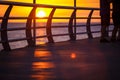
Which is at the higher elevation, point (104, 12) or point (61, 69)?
point (104, 12)

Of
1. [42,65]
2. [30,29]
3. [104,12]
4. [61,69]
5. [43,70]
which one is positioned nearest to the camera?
[43,70]

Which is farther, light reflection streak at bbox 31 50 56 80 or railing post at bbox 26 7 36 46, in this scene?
railing post at bbox 26 7 36 46

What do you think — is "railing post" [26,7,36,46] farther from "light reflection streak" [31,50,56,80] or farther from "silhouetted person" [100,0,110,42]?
"light reflection streak" [31,50,56,80]

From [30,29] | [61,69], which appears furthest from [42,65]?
[30,29]

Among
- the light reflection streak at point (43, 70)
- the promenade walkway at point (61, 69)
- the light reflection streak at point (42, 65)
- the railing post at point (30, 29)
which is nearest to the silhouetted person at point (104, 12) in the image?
the railing post at point (30, 29)

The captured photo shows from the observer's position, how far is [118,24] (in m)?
14.8


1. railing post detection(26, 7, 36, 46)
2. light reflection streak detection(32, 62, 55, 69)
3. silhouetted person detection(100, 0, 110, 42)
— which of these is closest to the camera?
light reflection streak detection(32, 62, 55, 69)

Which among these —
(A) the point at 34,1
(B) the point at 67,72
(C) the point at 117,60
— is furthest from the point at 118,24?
(B) the point at 67,72

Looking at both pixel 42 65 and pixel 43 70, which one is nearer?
pixel 43 70

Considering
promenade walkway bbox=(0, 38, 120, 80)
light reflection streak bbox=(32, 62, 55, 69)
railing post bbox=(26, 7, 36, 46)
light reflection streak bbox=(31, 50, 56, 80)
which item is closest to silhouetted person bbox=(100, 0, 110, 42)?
railing post bbox=(26, 7, 36, 46)

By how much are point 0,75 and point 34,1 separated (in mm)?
6952

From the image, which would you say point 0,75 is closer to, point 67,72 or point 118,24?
point 67,72

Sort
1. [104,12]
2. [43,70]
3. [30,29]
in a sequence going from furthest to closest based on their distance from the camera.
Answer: [104,12], [30,29], [43,70]

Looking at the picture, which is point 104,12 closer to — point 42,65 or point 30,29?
point 30,29
